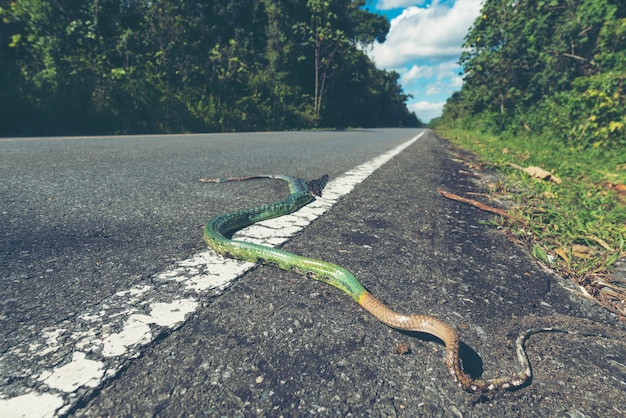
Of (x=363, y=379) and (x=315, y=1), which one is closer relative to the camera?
(x=363, y=379)

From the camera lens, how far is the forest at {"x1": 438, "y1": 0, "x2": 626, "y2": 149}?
6.86m

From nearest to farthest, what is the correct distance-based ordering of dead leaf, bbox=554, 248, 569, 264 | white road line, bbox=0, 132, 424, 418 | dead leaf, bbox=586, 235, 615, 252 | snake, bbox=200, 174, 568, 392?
white road line, bbox=0, 132, 424, 418
snake, bbox=200, 174, 568, 392
dead leaf, bbox=554, 248, 569, 264
dead leaf, bbox=586, 235, 615, 252

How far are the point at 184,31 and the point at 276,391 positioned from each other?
18120 mm

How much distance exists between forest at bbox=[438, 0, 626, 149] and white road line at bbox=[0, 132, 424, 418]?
799 centimetres

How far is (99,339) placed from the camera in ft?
3.36

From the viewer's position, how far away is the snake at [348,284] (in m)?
0.98

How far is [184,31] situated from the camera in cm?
1543

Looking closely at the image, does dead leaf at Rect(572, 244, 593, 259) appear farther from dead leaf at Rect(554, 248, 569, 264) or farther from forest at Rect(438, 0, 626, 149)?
forest at Rect(438, 0, 626, 149)

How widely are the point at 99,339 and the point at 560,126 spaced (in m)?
10.4

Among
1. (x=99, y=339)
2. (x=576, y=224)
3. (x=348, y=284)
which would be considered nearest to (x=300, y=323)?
(x=348, y=284)

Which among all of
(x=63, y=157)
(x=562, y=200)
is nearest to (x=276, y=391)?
(x=562, y=200)

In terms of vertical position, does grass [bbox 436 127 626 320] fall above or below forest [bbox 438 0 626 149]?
below

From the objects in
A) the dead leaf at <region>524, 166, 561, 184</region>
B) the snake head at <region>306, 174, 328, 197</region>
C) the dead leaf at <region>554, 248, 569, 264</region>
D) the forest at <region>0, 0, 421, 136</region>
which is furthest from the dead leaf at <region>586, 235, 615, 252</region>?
the forest at <region>0, 0, 421, 136</region>

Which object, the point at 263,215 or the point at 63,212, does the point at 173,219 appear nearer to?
the point at 263,215
